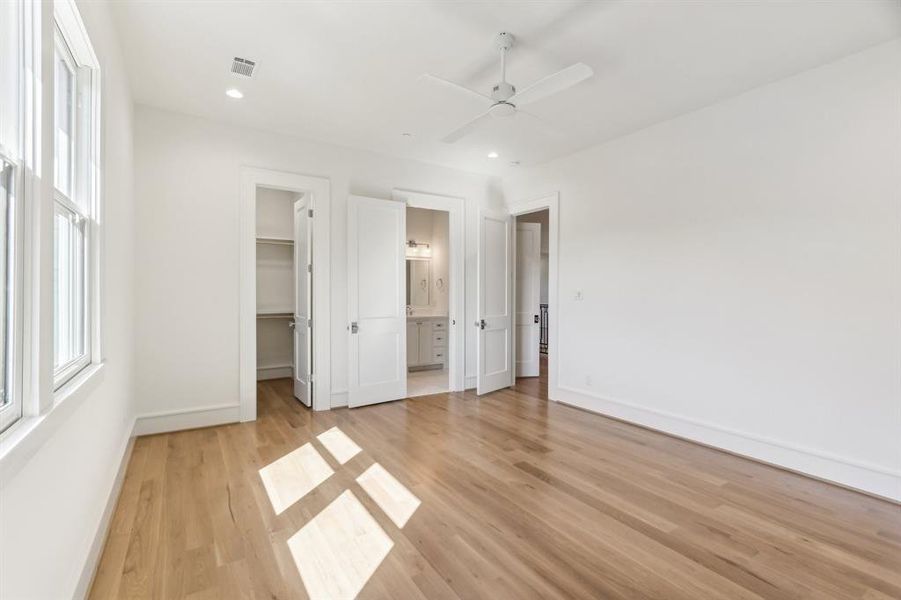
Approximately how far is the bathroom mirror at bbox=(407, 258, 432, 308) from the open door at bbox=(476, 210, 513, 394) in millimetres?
2137

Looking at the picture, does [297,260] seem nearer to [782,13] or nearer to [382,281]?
[382,281]

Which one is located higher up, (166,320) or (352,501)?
(166,320)

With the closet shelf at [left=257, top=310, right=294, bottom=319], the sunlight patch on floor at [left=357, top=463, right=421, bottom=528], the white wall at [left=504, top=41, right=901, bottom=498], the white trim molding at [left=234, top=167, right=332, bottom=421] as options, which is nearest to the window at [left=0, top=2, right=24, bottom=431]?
the sunlight patch on floor at [left=357, top=463, right=421, bottom=528]

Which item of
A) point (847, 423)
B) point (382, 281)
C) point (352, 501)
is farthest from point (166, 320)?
point (847, 423)

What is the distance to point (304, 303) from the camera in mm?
4949

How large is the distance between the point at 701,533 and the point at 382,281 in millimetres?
3848

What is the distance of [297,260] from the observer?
208 inches

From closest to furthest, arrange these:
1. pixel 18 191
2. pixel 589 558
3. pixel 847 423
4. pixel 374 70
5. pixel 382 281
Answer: pixel 18 191, pixel 589 558, pixel 847 423, pixel 374 70, pixel 382 281

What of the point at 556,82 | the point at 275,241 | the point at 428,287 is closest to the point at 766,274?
the point at 556,82

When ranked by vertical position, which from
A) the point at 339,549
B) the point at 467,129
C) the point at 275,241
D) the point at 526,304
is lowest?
the point at 339,549

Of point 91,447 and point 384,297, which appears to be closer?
point 91,447

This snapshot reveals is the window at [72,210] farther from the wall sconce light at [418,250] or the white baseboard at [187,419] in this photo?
the wall sconce light at [418,250]

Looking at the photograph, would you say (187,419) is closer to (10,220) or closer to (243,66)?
(243,66)

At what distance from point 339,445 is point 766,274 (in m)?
3.85
